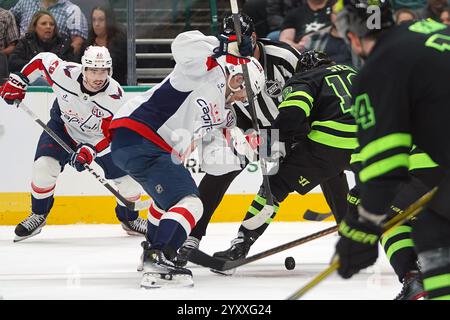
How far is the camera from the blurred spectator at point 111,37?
632 cm

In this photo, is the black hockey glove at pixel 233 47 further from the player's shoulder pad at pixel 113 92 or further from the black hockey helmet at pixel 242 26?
the player's shoulder pad at pixel 113 92

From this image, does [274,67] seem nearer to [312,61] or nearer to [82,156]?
[312,61]

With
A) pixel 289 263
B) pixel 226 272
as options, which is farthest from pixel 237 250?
pixel 289 263

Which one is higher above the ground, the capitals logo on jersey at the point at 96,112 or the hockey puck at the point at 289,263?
the capitals logo on jersey at the point at 96,112

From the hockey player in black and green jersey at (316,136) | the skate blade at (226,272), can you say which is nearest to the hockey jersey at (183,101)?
the hockey player in black and green jersey at (316,136)

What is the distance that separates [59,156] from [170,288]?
79.3 inches

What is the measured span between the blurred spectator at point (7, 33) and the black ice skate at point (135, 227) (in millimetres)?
1435

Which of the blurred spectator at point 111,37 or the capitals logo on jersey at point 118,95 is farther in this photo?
the blurred spectator at point 111,37

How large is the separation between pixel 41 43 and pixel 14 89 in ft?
2.50

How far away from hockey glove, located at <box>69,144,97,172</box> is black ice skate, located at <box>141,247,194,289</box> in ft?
5.61

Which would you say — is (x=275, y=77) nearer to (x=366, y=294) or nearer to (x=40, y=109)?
(x=366, y=294)

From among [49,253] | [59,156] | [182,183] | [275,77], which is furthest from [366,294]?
[59,156]

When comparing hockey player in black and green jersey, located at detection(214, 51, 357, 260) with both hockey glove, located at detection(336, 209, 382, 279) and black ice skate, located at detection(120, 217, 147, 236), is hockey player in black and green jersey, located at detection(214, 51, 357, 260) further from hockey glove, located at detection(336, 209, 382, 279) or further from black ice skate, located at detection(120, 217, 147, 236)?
hockey glove, located at detection(336, 209, 382, 279)

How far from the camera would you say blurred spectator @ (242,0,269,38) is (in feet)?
22.3
